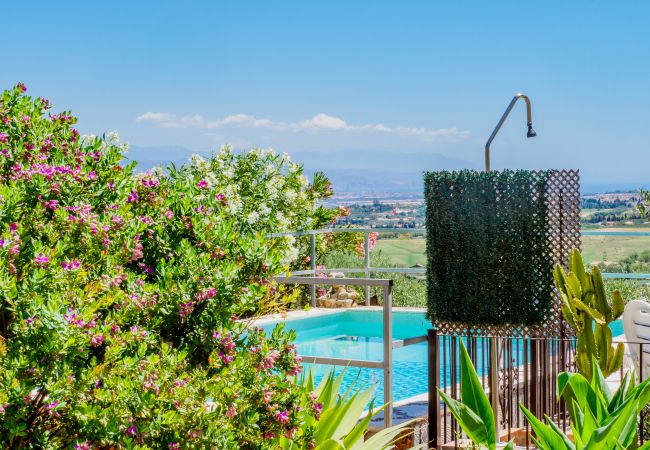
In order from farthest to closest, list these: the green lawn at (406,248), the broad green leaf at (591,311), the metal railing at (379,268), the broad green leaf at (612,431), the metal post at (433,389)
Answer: the green lawn at (406,248) < the metal railing at (379,268) < the broad green leaf at (591,311) < the metal post at (433,389) < the broad green leaf at (612,431)

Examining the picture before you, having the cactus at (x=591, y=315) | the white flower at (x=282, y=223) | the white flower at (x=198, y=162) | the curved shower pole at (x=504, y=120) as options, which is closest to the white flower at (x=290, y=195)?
the white flower at (x=282, y=223)

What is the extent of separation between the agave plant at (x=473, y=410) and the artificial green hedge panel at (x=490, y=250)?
4.39 meters

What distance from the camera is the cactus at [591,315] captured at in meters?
5.23

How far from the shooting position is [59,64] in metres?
62.2

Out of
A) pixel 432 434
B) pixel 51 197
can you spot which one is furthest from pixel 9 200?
pixel 432 434

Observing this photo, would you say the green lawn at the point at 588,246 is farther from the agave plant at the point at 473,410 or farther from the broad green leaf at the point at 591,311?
the agave plant at the point at 473,410

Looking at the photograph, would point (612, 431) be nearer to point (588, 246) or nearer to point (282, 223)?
point (282, 223)

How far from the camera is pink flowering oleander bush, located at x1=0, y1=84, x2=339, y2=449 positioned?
7.68 ft

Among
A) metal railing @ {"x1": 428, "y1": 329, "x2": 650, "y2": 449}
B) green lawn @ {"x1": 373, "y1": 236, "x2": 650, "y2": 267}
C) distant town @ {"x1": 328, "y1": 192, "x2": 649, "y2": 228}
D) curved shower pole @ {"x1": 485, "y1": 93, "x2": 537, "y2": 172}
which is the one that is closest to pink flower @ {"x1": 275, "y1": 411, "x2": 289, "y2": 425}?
metal railing @ {"x1": 428, "y1": 329, "x2": 650, "y2": 449}

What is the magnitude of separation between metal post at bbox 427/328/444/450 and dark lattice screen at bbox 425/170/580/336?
2497mm

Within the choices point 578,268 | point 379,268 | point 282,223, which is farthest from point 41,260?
point 282,223

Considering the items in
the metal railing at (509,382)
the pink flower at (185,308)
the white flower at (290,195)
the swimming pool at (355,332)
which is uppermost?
the white flower at (290,195)

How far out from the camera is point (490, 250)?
292 inches

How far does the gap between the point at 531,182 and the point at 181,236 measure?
515 centimetres
